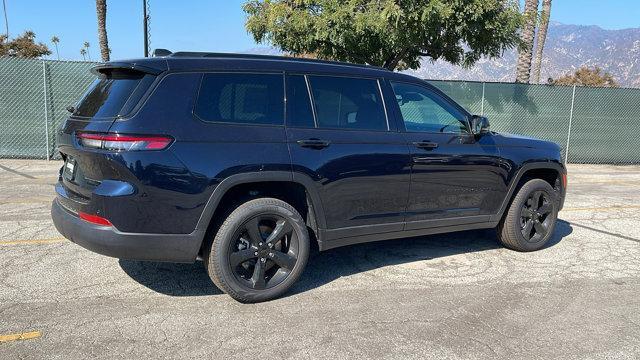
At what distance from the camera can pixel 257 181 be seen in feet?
12.9

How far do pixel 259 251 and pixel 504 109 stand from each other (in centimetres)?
1111

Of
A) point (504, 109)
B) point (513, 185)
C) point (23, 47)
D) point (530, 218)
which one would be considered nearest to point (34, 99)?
point (513, 185)

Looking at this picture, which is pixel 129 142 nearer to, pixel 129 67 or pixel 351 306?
pixel 129 67

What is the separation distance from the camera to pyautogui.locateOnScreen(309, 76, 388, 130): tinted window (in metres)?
4.36

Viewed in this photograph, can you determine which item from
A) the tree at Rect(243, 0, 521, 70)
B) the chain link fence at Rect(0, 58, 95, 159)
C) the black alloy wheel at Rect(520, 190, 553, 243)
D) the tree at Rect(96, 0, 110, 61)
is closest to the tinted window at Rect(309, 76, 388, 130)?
the black alloy wheel at Rect(520, 190, 553, 243)

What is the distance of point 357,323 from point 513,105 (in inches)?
445

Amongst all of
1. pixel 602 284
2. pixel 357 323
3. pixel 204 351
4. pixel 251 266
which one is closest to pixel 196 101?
pixel 251 266

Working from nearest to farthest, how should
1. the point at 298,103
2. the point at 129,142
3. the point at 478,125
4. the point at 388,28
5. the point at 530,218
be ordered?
the point at 129,142 < the point at 298,103 < the point at 478,125 < the point at 530,218 < the point at 388,28

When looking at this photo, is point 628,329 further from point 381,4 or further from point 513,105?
point 513,105

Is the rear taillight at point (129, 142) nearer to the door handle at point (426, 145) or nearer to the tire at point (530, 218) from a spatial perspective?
the door handle at point (426, 145)

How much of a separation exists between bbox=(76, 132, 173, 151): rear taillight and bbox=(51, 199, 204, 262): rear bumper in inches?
22.2

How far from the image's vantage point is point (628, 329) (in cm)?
387

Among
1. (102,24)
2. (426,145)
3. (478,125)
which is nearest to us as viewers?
(426,145)

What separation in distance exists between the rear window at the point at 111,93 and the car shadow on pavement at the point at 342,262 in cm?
150
